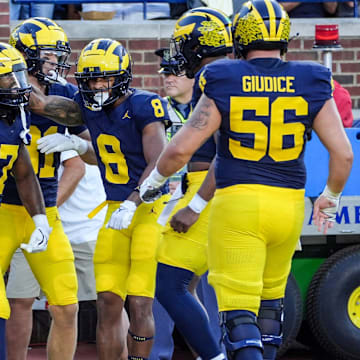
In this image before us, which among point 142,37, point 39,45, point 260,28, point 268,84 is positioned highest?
point 260,28

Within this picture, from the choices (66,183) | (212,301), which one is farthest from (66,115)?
(212,301)

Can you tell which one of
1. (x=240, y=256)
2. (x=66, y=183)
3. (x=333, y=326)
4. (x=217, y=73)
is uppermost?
(x=217, y=73)

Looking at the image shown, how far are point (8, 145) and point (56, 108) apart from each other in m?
0.48

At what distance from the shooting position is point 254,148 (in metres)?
4.66

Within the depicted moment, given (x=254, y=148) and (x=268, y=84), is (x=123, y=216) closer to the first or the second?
(x=254, y=148)

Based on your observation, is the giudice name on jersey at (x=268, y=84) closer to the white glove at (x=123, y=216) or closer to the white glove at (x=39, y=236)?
the white glove at (x=123, y=216)

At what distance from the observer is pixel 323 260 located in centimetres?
720

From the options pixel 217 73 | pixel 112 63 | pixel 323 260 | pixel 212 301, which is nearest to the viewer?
pixel 217 73

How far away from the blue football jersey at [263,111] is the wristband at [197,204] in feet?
1.65

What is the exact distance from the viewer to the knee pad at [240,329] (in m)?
4.62

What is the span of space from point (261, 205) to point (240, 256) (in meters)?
0.24

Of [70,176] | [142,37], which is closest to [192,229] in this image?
[70,176]

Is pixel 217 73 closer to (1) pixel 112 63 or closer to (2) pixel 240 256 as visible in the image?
(2) pixel 240 256

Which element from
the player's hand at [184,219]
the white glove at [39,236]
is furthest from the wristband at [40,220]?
the player's hand at [184,219]
